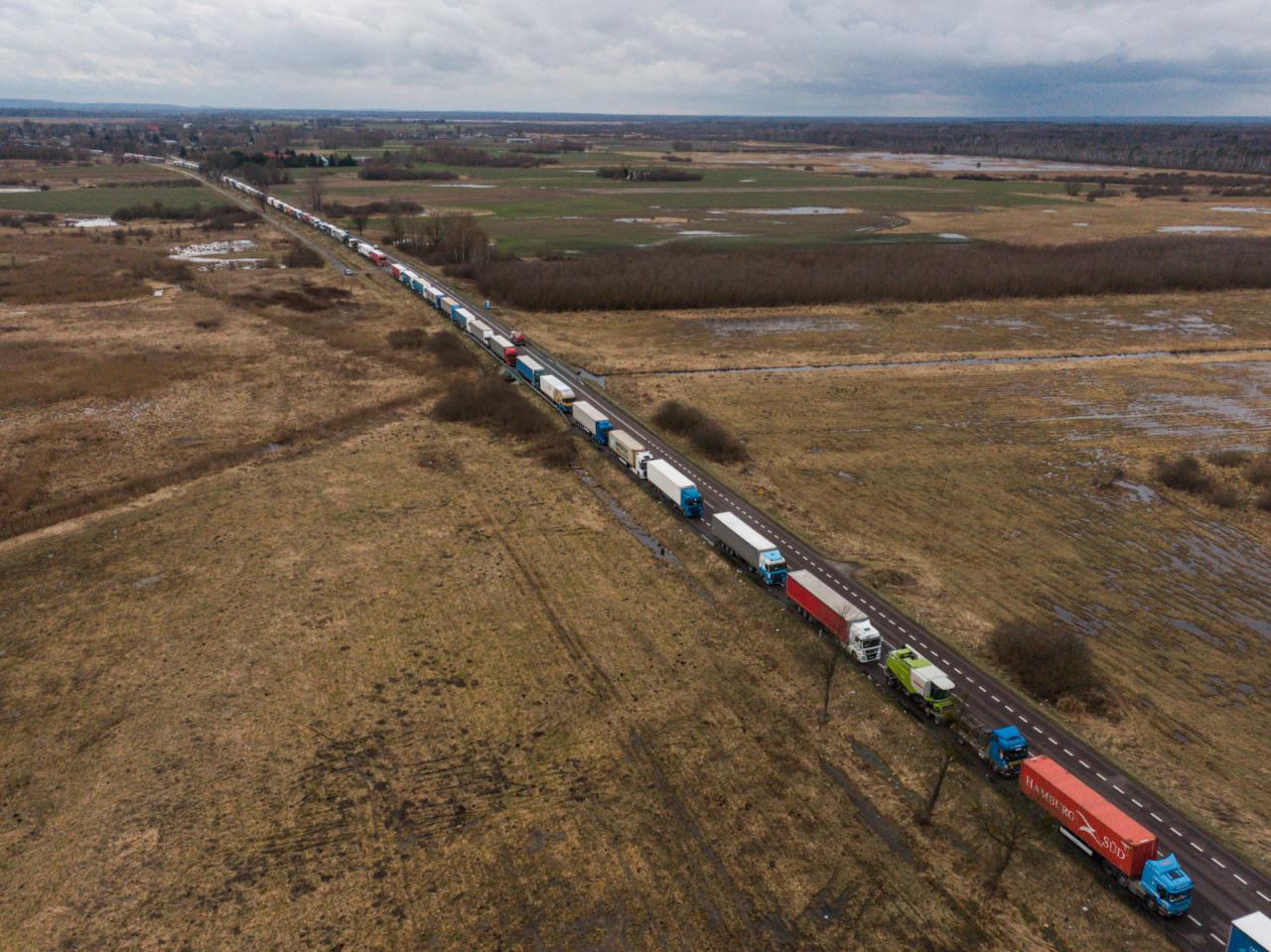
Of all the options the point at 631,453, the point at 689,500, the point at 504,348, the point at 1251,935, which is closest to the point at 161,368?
the point at 504,348

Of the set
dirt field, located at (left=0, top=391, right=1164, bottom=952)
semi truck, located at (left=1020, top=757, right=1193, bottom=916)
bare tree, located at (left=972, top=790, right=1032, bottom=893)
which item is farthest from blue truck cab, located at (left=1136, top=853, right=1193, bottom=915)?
bare tree, located at (left=972, top=790, right=1032, bottom=893)

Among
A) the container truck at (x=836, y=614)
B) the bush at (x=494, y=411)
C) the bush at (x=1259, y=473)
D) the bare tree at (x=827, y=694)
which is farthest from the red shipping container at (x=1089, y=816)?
the bush at (x=494, y=411)

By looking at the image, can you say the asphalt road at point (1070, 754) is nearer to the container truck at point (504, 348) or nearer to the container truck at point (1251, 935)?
the container truck at point (1251, 935)

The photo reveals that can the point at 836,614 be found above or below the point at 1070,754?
above

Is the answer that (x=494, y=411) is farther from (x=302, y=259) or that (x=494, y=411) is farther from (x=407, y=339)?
(x=302, y=259)

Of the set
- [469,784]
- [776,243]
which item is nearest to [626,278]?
[776,243]

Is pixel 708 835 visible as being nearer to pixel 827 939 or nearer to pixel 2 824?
pixel 827 939
